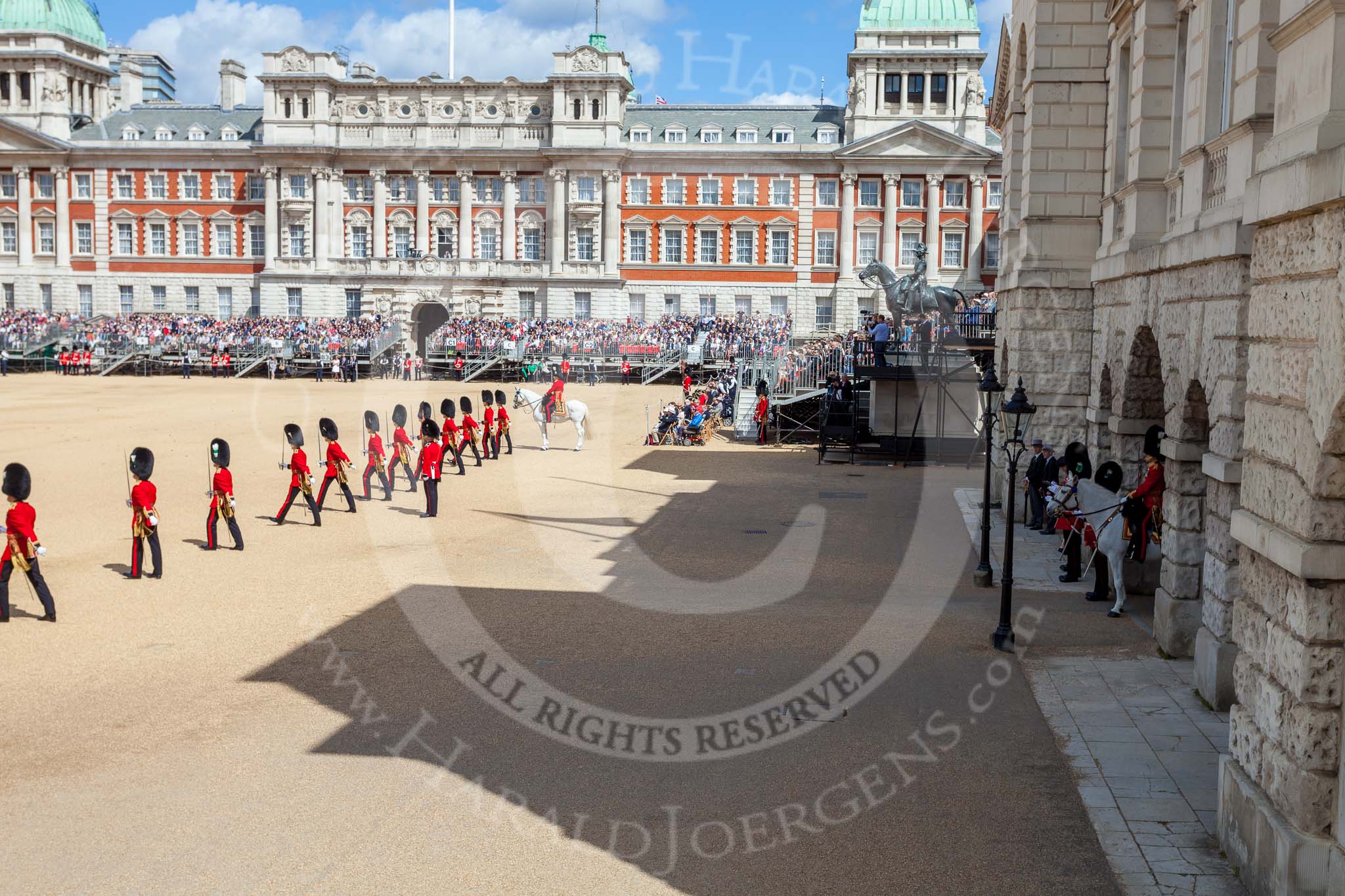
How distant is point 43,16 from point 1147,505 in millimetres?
76701

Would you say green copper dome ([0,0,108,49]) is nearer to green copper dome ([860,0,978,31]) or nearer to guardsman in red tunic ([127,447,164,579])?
green copper dome ([860,0,978,31])

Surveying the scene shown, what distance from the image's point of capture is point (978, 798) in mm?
8969

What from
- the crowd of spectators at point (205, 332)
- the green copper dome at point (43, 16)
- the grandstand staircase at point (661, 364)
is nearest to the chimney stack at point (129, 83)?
the green copper dome at point (43, 16)

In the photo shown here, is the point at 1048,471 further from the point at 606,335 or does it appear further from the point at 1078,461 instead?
the point at 606,335

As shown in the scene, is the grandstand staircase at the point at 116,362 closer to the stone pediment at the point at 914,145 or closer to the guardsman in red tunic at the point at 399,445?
the stone pediment at the point at 914,145

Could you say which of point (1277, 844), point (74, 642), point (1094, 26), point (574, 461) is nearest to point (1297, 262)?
point (1277, 844)

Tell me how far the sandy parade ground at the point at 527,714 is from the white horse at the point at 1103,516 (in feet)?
2.57

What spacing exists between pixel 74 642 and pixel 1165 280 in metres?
11.8

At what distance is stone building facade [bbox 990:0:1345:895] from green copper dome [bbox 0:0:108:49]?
68.9 metres

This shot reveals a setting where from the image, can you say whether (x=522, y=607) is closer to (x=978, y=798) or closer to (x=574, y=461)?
(x=978, y=798)

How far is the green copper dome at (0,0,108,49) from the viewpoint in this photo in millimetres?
72875

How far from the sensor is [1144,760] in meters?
9.84

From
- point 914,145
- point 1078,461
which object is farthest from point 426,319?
point 1078,461

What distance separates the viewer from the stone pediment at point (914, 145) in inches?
2496
